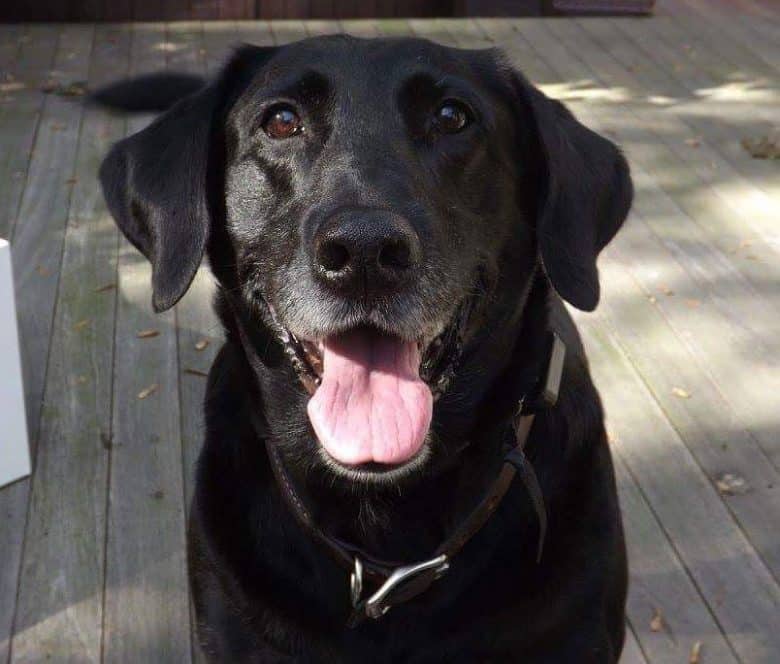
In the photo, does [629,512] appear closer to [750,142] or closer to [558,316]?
[558,316]

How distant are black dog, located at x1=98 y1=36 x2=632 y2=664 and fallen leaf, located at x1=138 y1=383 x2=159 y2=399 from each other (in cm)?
118

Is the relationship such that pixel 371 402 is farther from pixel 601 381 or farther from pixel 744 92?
pixel 744 92

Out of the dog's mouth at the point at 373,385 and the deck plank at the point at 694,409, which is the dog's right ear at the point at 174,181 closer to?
the dog's mouth at the point at 373,385

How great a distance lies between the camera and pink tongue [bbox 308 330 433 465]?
78.1 inches

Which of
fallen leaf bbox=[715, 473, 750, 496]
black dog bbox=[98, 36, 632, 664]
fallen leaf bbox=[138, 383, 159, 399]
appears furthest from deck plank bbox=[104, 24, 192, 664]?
fallen leaf bbox=[715, 473, 750, 496]

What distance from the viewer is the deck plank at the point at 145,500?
266 cm

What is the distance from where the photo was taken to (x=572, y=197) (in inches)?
86.4

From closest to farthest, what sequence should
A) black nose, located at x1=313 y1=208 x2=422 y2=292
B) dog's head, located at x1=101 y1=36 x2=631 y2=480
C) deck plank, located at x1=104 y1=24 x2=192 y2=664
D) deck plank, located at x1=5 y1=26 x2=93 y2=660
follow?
black nose, located at x1=313 y1=208 x2=422 y2=292 → dog's head, located at x1=101 y1=36 x2=631 y2=480 → deck plank, located at x1=104 y1=24 x2=192 y2=664 → deck plank, located at x1=5 y1=26 x2=93 y2=660

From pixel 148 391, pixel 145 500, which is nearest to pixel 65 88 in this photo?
pixel 148 391

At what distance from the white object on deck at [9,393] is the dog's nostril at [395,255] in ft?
4.46

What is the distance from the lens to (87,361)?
11.8 feet

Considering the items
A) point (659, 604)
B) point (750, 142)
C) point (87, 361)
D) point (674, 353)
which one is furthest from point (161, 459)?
point (750, 142)

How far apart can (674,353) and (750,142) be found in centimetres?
192

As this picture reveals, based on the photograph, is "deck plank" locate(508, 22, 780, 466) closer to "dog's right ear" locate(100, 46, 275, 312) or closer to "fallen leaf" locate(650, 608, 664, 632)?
"fallen leaf" locate(650, 608, 664, 632)
